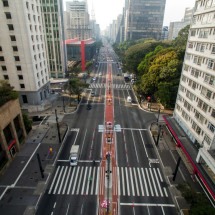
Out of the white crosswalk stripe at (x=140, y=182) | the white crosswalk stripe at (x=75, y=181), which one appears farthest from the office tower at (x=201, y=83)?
the white crosswalk stripe at (x=75, y=181)

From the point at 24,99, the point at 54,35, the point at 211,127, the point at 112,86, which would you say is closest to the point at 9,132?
the point at 24,99

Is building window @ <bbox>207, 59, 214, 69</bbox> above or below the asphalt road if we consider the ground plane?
above

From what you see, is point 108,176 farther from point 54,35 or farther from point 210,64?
point 54,35

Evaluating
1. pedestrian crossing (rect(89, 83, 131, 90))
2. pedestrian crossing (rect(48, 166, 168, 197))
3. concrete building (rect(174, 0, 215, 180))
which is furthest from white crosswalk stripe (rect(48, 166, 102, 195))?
pedestrian crossing (rect(89, 83, 131, 90))

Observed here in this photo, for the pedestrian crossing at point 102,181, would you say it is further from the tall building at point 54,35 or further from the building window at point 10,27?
the tall building at point 54,35

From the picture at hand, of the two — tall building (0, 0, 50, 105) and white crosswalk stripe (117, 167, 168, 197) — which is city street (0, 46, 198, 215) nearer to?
white crosswalk stripe (117, 167, 168, 197)

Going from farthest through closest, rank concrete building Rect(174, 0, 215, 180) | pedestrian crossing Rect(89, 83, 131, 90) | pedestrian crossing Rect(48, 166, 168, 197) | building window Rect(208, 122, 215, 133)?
pedestrian crossing Rect(89, 83, 131, 90)
concrete building Rect(174, 0, 215, 180)
building window Rect(208, 122, 215, 133)
pedestrian crossing Rect(48, 166, 168, 197)
